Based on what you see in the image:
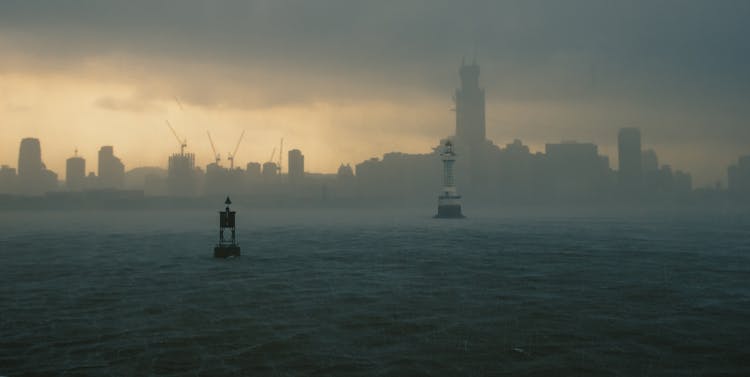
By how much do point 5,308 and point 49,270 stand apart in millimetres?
20096

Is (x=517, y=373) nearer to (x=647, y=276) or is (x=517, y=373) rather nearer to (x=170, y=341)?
(x=170, y=341)

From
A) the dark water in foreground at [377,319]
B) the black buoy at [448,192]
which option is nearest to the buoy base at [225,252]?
the dark water in foreground at [377,319]

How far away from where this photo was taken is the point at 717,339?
76.3 feet

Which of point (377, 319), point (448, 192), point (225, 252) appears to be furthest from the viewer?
point (448, 192)

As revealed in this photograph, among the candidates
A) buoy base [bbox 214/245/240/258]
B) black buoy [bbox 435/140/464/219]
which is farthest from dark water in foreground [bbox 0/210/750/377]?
black buoy [bbox 435/140/464/219]

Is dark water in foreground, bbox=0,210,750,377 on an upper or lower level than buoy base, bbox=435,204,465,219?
lower

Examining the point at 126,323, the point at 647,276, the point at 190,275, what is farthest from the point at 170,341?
the point at 647,276

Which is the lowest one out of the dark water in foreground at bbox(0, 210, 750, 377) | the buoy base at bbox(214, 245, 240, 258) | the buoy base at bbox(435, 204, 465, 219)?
the dark water in foreground at bbox(0, 210, 750, 377)

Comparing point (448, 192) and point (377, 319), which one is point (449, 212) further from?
point (377, 319)

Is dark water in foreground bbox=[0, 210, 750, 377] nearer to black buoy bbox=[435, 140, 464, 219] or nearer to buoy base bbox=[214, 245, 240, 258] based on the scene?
buoy base bbox=[214, 245, 240, 258]

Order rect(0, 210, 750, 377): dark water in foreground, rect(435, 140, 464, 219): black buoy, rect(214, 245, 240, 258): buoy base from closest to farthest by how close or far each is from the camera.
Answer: rect(0, 210, 750, 377): dark water in foreground, rect(214, 245, 240, 258): buoy base, rect(435, 140, 464, 219): black buoy

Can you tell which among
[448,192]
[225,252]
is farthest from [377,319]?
[448,192]

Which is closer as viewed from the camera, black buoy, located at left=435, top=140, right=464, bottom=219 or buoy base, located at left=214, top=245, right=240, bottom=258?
buoy base, located at left=214, top=245, right=240, bottom=258

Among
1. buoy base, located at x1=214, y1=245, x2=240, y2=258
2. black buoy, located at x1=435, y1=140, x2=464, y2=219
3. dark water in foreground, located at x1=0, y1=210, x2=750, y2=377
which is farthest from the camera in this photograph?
black buoy, located at x1=435, y1=140, x2=464, y2=219
